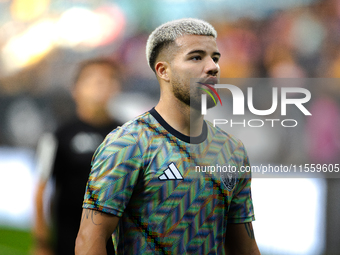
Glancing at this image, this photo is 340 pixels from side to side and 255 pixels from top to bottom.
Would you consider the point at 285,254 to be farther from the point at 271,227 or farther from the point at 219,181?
the point at 219,181

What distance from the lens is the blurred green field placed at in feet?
13.9

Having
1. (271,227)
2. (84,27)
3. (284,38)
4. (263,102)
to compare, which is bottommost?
(271,227)

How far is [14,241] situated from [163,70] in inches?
142

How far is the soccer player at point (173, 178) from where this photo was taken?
1269mm

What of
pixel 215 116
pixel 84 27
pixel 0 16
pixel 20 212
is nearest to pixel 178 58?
pixel 215 116

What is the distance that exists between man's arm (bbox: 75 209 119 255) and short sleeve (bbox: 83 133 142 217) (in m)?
0.02

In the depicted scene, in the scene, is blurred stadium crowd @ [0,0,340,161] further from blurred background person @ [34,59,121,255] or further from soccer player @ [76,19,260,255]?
soccer player @ [76,19,260,255]

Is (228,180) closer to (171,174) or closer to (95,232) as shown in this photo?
(171,174)

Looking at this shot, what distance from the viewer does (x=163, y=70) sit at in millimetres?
1517

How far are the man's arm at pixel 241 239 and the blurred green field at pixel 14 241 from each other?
3.34 m

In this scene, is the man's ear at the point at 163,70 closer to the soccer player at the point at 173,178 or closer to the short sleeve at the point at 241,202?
the soccer player at the point at 173,178

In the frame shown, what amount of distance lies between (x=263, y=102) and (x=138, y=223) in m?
2.78

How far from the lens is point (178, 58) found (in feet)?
4.80

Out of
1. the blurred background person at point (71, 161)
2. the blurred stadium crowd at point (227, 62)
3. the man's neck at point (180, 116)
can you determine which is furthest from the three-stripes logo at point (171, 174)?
the blurred stadium crowd at point (227, 62)
